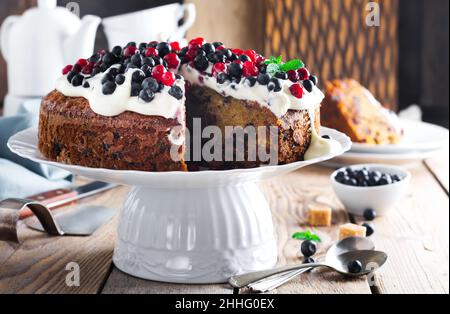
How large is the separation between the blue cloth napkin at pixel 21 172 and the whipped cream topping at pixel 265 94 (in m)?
0.54

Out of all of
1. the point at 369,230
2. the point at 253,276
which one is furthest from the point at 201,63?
the point at 369,230

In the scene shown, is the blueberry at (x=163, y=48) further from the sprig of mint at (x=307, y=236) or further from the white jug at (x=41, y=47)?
the white jug at (x=41, y=47)

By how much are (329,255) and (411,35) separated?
105 inches

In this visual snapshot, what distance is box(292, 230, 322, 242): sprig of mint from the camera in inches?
55.8

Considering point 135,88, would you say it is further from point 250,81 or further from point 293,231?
point 293,231

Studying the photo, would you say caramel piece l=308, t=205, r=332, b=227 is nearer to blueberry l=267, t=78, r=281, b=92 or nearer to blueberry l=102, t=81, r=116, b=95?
A: blueberry l=267, t=78, r=281, b=92

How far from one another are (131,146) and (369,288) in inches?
17.9

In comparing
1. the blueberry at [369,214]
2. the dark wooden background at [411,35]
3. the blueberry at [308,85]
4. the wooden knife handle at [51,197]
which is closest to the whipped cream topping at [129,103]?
the blueberry at [308,85]

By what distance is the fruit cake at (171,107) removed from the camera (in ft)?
3.90

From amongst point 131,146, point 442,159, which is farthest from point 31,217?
point 442,159

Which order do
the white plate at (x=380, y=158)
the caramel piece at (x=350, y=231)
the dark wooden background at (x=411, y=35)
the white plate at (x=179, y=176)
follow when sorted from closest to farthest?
1. the white plate at (x=179, y=176)
2. the caramel piece at (x=350, y=231)
3. the white plate at (x=380, y=158)
4. the dark wooden background at (x=411, y=35)

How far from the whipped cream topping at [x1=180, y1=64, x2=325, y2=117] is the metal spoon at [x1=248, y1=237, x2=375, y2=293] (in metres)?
0.26

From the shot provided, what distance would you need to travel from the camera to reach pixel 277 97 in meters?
1.23
